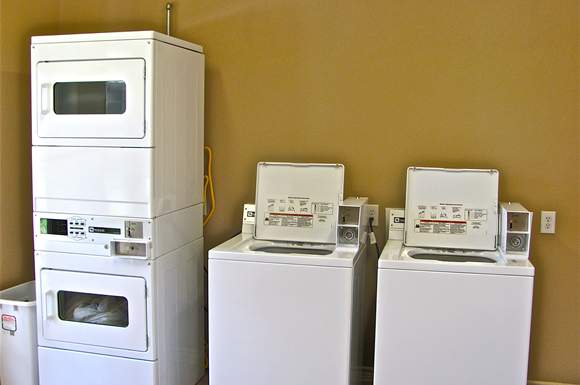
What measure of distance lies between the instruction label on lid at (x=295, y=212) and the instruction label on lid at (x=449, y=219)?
1.46 ft

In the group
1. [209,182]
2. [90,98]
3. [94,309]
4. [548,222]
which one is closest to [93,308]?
[94,309]

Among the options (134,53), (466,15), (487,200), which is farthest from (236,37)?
(487,200)

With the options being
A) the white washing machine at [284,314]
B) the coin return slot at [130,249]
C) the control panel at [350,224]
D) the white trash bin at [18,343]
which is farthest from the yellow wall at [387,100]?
the coin return slot at [130,249]

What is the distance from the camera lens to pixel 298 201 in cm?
293

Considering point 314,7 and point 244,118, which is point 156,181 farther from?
point 314,7

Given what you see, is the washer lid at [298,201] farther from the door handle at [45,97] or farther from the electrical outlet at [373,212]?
the door handle at [45,97]

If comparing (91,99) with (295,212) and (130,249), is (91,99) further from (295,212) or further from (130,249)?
(295,212)

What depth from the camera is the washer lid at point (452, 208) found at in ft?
8.97

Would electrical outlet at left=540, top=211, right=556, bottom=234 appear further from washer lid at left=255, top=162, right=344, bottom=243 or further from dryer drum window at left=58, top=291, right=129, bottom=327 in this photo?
dryer drum window at left=58, top=291, right=129, bottom=327

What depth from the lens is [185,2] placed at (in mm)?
3117

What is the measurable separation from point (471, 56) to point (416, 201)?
75 cm

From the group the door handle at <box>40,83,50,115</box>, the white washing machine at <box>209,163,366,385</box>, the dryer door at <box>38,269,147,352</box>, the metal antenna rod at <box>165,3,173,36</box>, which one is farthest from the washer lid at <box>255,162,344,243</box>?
the door handle at <box>40,83,50,115</box>

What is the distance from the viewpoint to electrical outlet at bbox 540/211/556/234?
2.78 meters

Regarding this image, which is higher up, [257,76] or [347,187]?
[257,76]
